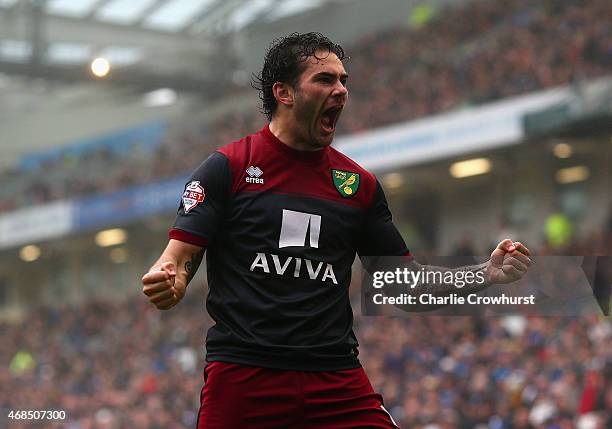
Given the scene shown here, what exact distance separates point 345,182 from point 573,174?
56.9 feet

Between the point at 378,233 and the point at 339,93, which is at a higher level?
the point at 339,93

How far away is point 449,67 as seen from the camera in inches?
822

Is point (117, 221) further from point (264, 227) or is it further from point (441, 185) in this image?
point (264, 227)

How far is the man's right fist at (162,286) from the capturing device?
3.08 m

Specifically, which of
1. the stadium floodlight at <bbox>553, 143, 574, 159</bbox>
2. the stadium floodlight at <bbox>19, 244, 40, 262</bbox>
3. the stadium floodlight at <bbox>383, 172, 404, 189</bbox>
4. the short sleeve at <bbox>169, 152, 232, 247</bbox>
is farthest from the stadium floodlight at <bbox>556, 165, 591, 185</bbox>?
the short sleeve at <bbox>169, 152, 232, 247</bbox>

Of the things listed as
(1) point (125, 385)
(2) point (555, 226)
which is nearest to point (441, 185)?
(2) point (555, 226)

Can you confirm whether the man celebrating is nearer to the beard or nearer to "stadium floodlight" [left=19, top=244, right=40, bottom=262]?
the beard

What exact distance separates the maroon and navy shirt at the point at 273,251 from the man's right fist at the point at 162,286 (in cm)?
21

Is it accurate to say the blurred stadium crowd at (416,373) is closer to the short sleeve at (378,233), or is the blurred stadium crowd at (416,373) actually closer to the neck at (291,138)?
the short sleeve at (378,233)

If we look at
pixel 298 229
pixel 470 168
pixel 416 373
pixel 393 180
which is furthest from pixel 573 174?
pixel 298 229

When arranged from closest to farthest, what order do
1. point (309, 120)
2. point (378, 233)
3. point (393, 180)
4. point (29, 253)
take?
point (309, 120) → point (378, 233) → point (393, 180) → point (29, 253)

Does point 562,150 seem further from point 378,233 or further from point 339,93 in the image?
point 339,93

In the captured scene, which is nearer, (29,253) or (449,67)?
(449,67)

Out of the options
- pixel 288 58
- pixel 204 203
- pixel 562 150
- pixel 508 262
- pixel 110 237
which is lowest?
pixel 110 237
